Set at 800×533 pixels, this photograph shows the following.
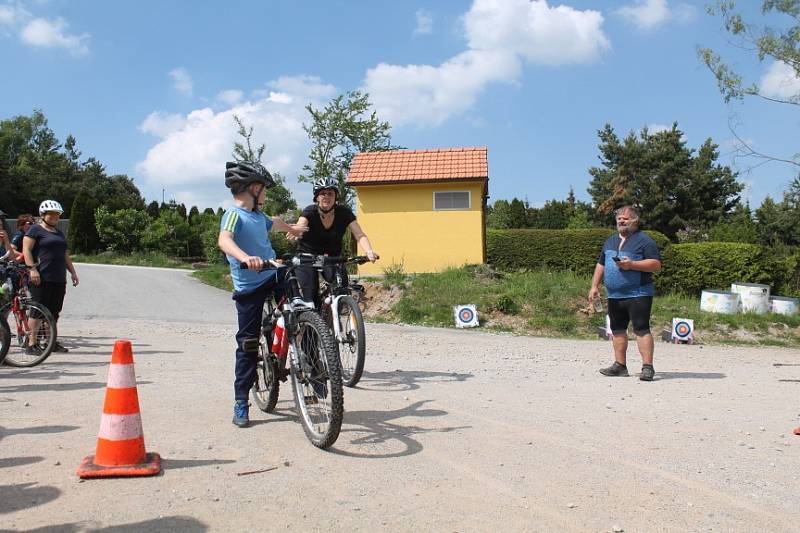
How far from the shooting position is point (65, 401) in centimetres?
571

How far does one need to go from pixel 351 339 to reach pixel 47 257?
5.04 m

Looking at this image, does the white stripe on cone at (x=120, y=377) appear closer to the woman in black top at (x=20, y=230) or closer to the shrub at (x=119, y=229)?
the woman in black top at (x=20, y=230)

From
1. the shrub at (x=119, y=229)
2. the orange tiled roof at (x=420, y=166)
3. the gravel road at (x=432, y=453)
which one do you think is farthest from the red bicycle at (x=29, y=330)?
the shrub at (x=119, y=229)

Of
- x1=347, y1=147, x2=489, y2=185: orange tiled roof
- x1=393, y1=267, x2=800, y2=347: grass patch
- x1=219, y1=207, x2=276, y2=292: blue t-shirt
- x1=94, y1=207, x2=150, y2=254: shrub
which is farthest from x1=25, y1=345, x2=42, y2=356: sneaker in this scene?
x1=94, y1=207, x2=150, y2=254: shrub

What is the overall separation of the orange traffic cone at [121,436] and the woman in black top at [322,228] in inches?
109

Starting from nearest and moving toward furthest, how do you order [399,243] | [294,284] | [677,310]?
[294,284]
[677,310]
[399,243]

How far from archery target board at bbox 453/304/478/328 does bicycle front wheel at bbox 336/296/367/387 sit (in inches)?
283

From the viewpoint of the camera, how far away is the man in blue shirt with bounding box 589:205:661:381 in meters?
7.35

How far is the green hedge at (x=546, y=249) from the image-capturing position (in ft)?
69.8

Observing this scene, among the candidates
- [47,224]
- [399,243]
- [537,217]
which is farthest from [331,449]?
[537,217]

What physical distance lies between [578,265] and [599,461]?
1783cm

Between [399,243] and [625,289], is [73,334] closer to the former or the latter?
→ [625,289]

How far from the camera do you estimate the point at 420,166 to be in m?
21.7

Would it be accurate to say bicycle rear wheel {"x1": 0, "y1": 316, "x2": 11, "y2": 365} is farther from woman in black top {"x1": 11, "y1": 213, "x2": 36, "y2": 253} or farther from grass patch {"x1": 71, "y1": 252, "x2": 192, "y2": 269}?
grass patch {"x1": 71, "y1": 252, "x2": 192, "y2": 269}
